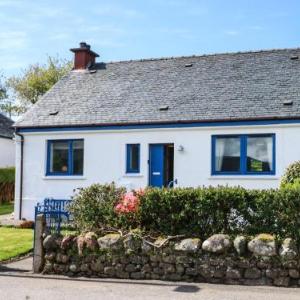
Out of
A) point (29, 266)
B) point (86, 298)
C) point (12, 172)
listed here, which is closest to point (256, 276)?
point (86, 298)

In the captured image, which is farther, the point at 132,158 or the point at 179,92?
the point at 179,92

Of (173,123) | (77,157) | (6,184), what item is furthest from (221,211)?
(6,184)

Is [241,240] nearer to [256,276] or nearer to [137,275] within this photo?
[256,276]

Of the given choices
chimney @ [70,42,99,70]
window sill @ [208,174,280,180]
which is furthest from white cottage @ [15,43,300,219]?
chimney @ [70,42,99,70]

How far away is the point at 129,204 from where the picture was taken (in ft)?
34.4

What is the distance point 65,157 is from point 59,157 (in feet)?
0.96

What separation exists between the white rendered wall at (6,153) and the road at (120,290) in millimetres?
24258

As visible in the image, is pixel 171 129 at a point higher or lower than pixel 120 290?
higher

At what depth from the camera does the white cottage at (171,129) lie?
17297 millimetres

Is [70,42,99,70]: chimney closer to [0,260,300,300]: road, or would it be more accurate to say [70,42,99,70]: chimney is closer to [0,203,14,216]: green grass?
[0,203,14,216]: green grass

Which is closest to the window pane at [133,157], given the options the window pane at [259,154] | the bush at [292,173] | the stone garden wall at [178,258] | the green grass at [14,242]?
the window pane at [259,154]

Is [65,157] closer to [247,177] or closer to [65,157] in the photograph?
[65,157]

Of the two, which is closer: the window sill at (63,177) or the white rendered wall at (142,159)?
the white rendered wall at (142,159)

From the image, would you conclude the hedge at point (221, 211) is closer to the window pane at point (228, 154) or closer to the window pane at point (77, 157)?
the window pane at point (228, 154)
